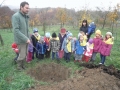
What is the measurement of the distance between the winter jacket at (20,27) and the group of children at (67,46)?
1079 mm

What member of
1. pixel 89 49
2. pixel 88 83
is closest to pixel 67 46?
pixel 89 49

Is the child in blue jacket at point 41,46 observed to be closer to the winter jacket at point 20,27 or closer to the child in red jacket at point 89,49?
the winter jacket at point 20,27

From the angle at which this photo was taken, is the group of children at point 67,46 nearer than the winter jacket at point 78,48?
Yes

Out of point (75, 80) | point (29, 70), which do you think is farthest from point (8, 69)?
point (75, 80)

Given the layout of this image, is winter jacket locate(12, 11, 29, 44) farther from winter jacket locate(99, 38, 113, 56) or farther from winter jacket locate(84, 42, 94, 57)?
winter jacket locate(99, 38, 113, 56)

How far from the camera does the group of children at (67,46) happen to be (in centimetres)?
620

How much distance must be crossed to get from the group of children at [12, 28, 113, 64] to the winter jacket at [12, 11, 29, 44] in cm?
108

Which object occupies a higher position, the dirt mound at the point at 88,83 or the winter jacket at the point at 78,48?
the winter jacket at the point at 78,48

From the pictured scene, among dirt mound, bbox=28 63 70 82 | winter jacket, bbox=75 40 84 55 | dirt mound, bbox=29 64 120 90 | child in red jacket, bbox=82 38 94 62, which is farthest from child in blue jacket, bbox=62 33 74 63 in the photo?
dirt mound, bbox=29 64 120 90

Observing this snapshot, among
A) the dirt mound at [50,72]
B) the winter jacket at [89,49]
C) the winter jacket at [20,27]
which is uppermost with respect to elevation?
the winter jacket at [20,27]

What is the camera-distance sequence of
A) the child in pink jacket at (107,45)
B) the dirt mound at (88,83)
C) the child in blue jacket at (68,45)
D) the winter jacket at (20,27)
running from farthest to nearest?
the child in blue jacket at (68,45), the child in pink jacket at (107,45), the winter jacket at (20,27), the dirt mound at (88,83)

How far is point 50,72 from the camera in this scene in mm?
5656

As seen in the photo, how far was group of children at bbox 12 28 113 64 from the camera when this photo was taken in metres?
6.20

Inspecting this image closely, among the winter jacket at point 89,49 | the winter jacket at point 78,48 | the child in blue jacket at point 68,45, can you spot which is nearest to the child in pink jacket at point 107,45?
the winter jacket at point 89,49
